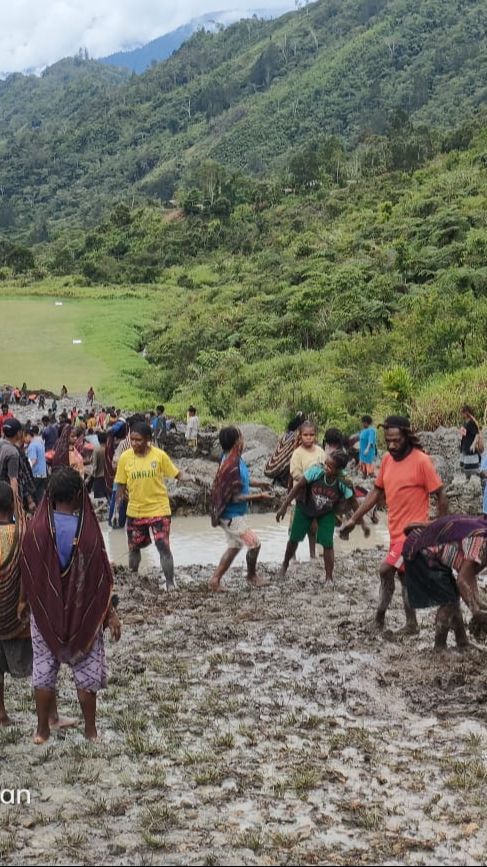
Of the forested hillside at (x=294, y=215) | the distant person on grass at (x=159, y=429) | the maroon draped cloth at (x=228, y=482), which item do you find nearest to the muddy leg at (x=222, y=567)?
the maroon draped cloth at (x=228, y=482)

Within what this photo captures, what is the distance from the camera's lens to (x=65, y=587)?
4.59 meters

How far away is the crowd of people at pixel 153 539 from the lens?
15.1ft

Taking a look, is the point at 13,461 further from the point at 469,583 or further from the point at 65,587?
the point at 469,583

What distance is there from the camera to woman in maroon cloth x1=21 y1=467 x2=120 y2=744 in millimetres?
4574

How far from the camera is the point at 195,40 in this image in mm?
183000

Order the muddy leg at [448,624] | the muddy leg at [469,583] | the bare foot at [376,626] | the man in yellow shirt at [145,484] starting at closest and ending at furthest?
the muddy leg at [469,583] → the muddy leg at [448,624] → the bare foot at [376,626] → the man in yellow shirt at [145,484]

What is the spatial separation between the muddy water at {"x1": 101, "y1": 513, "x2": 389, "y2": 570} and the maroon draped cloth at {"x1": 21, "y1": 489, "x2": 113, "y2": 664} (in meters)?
5.17

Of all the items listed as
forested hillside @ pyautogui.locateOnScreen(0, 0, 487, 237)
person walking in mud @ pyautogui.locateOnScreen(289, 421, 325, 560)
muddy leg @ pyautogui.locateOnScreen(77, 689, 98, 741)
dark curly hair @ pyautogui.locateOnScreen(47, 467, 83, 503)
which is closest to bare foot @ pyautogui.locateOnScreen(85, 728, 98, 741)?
muddy leg @ pyautogui.locateOnScreen(77, 689, 98, 741)

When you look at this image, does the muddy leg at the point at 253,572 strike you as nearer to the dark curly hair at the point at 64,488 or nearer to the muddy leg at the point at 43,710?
A: the muddy leg at the point at 43,710

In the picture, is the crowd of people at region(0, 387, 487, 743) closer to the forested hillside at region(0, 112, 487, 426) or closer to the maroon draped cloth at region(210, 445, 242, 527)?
the maroon draped cloth at region(210, 445, 242, 527)

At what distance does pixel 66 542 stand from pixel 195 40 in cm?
19544

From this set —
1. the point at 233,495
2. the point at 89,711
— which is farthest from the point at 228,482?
the point at 89,711

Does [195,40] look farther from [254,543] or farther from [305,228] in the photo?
[254,543]

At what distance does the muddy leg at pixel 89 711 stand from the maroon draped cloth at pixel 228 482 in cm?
336
